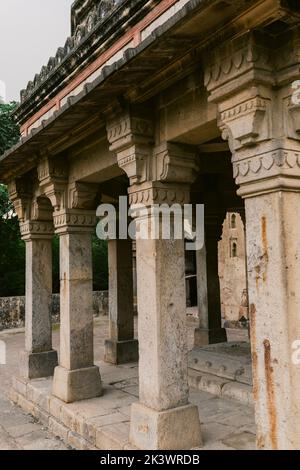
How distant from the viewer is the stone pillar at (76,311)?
5715 millimetres

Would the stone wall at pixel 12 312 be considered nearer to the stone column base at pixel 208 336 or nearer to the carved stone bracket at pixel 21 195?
the stone column base at pixel 208 336

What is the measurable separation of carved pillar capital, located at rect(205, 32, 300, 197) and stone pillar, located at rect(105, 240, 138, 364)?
5.53 metres

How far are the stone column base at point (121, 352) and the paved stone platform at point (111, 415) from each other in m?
0.64

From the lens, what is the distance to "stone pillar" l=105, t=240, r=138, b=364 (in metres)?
8.23

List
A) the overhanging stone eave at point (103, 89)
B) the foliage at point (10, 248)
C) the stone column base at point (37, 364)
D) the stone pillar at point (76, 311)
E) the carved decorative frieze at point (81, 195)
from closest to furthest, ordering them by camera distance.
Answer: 1. the overhanging stone eave at point (103, 89)
2. the stone pillar at point (76, 311)
3. the carved decorative frieze at point (81, 195)
4. the stone column base at point (37, 364)
5. the foliage at point (10, 248)

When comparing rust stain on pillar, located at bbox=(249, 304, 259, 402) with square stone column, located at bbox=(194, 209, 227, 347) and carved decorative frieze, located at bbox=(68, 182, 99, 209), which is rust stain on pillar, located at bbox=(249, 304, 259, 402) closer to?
carved decorative frieze, located at bbox=(68, 182, 99, 209)

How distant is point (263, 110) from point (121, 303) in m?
6.04

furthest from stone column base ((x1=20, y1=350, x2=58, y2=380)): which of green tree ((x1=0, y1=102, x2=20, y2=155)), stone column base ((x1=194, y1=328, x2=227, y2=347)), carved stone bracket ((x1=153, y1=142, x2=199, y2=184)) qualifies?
green tree ((x1=0, y1=102, x2=20, y2=155))

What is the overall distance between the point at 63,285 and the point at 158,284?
2.27 meters

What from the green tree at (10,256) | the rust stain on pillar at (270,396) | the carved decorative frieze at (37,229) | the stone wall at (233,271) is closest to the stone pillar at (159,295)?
the rust stain on pillar at (270,396)

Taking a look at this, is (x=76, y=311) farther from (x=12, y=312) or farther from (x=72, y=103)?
(x=12, y=312)

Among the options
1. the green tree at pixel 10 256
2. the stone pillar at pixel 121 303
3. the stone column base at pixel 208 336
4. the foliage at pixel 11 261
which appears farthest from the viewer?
the foliage at pixel 11 261
